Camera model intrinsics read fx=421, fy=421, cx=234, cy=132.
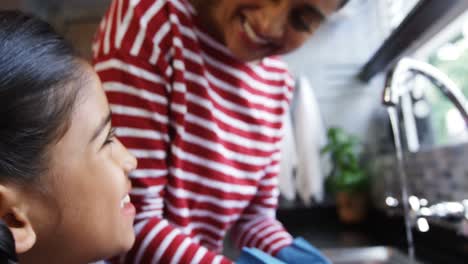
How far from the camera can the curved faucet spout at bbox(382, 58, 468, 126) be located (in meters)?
0.83

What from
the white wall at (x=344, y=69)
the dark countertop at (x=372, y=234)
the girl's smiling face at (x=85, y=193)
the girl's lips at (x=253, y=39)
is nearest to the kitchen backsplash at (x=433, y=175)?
the dark countertop at (x=372, y=234)

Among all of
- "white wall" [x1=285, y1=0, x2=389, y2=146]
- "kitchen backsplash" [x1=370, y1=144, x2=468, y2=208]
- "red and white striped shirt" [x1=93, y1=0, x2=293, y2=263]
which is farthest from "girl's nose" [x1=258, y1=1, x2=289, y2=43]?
"white wall" [x1=285, y1=0, x2=389, y2=146]

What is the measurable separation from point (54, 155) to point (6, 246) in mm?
112

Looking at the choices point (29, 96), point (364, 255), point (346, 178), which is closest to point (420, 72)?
point (364, 255)

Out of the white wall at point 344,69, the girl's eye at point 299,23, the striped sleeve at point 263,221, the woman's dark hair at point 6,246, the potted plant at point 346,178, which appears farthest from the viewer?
the white wall at point 344,69

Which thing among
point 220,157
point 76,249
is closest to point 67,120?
point 76,249

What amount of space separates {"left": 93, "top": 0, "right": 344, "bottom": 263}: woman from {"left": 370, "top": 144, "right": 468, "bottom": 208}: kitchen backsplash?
0.71 m

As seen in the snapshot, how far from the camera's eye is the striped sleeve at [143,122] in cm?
54

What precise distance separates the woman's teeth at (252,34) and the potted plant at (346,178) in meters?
1.58

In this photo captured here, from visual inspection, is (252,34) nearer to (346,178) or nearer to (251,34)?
(251,34)

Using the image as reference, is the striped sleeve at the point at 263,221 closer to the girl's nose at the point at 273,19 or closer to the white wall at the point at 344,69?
the girl's nose at the point at 273,19

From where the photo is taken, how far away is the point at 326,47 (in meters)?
2.49

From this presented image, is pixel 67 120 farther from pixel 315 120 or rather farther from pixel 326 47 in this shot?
pixel 326 47

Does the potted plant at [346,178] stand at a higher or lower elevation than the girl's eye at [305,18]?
lower
